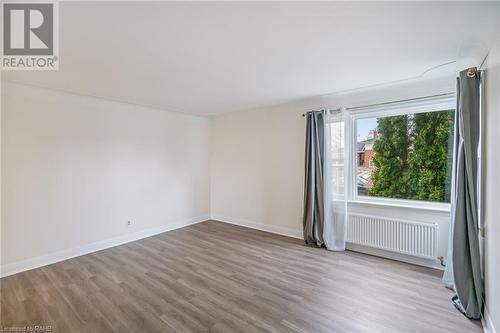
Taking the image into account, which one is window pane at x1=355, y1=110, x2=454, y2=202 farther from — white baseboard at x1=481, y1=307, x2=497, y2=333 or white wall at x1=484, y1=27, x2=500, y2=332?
white baseboard at x1=481, y1=307, x2=497, y2=333

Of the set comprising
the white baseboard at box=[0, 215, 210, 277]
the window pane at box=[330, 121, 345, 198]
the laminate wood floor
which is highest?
the window pane at box=[330, 121, 345, 198]

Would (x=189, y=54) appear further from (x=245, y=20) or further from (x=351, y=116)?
(x=351, y=116)

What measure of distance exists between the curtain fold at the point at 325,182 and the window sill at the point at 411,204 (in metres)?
0.30

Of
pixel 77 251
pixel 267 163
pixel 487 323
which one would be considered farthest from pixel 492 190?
pixel 77 251

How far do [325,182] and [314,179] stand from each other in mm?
188

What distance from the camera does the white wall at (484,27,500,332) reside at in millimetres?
1782

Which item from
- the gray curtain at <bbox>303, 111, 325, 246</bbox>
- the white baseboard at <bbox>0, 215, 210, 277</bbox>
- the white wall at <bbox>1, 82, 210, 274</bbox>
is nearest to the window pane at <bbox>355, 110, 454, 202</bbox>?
the gray curtain at <bbox>303, 111, 325, 246</bbox>

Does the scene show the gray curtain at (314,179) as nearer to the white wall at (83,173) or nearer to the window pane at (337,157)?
the window pane at (337,157)

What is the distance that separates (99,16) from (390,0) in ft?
6.59

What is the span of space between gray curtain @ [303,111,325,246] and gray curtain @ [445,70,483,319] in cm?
177

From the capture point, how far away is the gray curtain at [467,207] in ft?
7.21

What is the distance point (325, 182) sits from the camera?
152 inches

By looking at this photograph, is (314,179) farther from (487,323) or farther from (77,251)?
(77,251)

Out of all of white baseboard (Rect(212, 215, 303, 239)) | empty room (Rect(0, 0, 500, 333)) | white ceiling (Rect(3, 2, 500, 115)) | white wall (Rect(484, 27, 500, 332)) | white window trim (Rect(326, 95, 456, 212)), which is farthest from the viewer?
white baseboard (Rect(212, 215, 303, 239))
